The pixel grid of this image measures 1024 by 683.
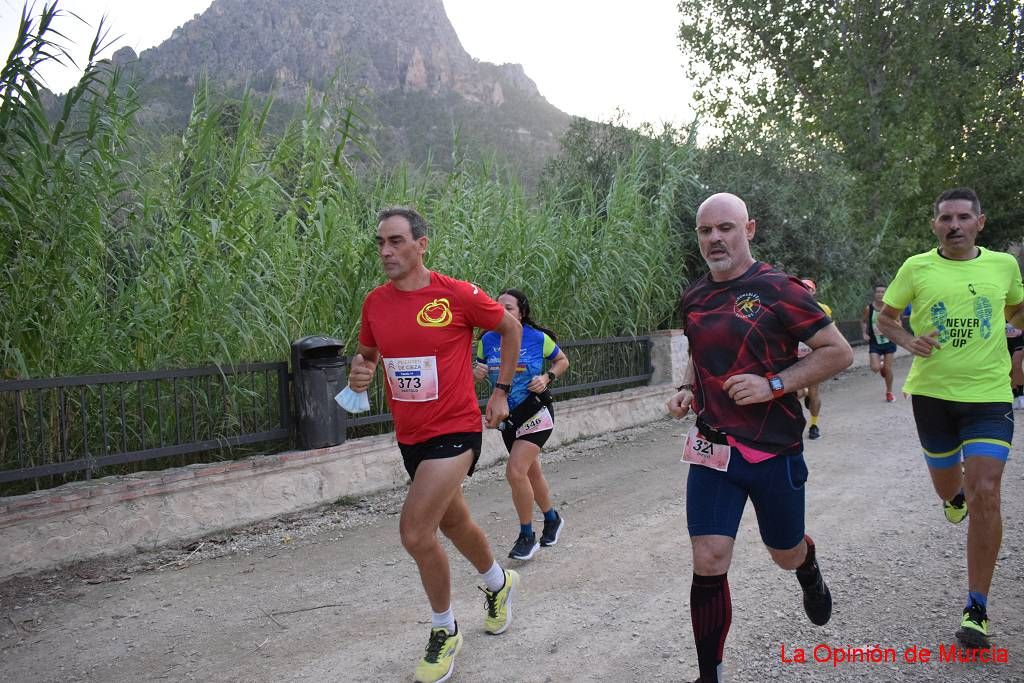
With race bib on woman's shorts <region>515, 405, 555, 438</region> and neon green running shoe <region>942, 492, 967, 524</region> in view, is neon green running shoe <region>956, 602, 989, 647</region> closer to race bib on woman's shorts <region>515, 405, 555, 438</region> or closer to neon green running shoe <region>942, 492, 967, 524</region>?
neon green running shoe <region>942, 492, 967, 524</region>

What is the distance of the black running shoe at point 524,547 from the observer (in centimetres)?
526

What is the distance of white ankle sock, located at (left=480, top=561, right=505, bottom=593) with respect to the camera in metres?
4.02

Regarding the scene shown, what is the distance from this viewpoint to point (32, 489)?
17.7 feet

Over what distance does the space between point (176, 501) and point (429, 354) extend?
304 cm

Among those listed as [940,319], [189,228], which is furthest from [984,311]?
[189,228]

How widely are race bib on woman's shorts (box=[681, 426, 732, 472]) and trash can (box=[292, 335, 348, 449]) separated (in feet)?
13.5

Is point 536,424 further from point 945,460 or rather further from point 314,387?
point 945,460

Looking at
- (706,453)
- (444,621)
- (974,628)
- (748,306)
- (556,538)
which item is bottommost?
(556,538)

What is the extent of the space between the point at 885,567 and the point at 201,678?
3888 mm

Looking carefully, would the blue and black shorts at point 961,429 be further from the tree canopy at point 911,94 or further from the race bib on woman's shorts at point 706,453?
the tree canopy at point 911,94

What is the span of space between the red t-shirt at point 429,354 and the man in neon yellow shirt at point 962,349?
2369mm

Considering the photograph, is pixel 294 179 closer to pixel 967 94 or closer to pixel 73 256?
pixel 73 256

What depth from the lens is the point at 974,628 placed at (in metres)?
3.63

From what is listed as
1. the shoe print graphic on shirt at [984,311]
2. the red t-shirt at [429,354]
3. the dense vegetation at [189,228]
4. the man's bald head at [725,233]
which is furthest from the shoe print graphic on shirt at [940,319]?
the dense vegetation at [189,228]
